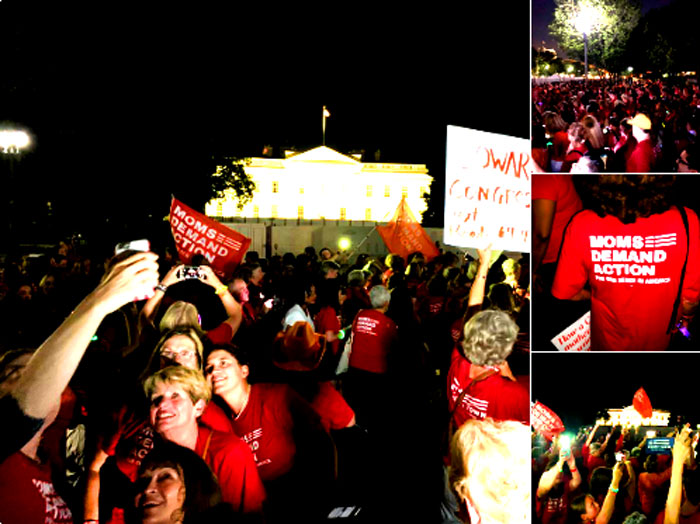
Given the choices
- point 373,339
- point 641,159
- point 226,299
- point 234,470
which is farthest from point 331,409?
point 373,339

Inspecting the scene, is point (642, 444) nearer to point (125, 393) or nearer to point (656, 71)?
point (656, 71)

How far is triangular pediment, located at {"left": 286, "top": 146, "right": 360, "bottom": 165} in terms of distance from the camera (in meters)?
88.9

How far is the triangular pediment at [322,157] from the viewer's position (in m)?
88.9

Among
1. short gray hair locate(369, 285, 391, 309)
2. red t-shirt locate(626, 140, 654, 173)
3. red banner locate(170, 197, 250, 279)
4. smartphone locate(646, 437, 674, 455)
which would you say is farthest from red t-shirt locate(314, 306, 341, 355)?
red t-shirt locate(626, 140, 654, 173)

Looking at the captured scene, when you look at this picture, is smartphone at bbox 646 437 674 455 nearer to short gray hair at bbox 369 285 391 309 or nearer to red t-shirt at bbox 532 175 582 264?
red t-shirt at bbox 532 175 582 264

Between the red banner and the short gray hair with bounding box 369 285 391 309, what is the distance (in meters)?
1.67

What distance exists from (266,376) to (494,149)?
87.1 inches

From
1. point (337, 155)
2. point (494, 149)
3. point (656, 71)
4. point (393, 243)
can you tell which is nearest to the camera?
point (656, 71)

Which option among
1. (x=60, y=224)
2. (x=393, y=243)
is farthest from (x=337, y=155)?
(x=393, y=243)

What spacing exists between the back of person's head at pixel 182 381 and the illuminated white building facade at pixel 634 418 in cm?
172

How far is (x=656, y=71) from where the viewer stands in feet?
9.43

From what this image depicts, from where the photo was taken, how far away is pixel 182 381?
3000mm

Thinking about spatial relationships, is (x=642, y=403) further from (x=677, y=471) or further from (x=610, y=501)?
(x=610, y=501)

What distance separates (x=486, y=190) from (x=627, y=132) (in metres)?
1.06
